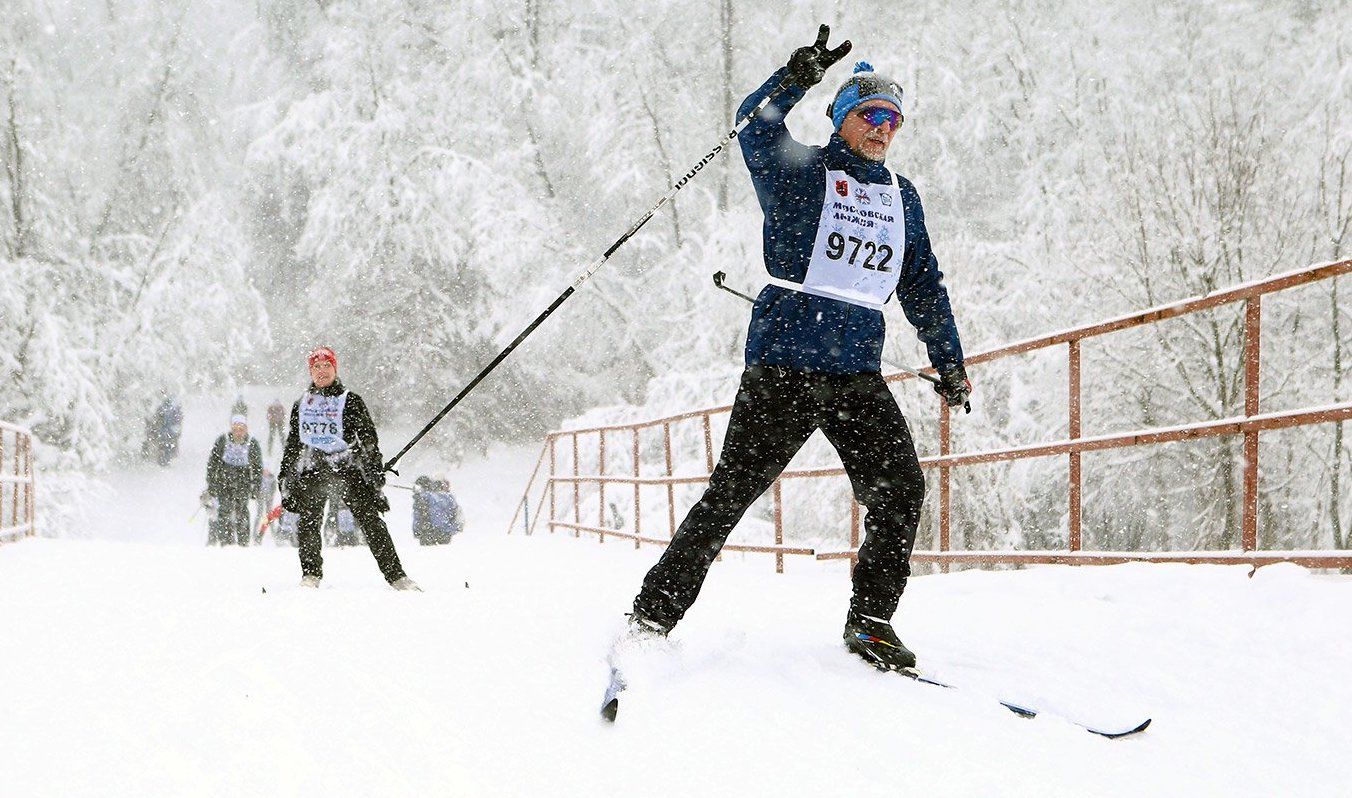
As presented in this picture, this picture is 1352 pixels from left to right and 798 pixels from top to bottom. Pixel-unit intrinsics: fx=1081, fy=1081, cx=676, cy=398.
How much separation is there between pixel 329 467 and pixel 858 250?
13.1ft

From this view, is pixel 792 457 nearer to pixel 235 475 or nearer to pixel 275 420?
pixel 235 475

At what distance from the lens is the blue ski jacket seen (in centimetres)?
289

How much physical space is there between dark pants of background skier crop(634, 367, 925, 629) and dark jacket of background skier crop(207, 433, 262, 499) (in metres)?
9.32

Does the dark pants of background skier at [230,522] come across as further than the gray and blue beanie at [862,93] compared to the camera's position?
Yes

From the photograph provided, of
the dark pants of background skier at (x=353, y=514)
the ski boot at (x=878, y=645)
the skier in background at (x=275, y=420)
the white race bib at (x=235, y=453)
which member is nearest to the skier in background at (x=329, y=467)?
the dark pants of background skier at (x=353, y=514)

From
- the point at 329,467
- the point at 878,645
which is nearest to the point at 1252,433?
the point at 878,645

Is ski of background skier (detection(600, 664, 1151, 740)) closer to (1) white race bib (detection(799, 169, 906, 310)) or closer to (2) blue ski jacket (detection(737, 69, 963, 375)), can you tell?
(2) blue ski jacket (detection(737, 69, 963, 375))

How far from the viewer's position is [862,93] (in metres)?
2.98

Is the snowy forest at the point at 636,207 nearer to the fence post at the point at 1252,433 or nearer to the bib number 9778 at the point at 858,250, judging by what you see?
the fence post at the point at 1252,433

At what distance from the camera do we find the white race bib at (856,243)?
290 centimetres

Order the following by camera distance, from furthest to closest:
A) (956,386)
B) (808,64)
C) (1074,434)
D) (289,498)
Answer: (289,498) → (1074,434) → (956,386) → (808,64)

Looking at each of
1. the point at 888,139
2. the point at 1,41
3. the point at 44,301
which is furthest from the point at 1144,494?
the point at 1,41

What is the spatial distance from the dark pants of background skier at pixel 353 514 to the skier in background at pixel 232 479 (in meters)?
5.54

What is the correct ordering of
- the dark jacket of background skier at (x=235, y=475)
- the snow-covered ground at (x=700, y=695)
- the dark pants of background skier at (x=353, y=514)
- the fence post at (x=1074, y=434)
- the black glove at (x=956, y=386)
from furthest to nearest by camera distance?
the dark jacket of background skier at (x=235, y=475), the dark pants of background skier at (x=353, y=514), the fence post at (x=1074, y=434), the black glove at (x=956, y=386), the snow-covered ground at (x=700, y=695)
